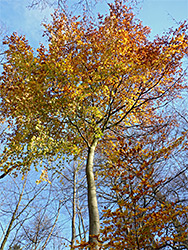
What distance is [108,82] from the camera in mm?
6469

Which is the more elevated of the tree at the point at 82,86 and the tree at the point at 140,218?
the tree at the point at 82,86

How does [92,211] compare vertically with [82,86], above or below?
below

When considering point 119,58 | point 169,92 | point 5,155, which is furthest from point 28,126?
point 169,92

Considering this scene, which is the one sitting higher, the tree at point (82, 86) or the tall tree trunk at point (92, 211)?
the tree at point (82, 86)

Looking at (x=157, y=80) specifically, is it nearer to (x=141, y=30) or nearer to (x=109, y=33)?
(x=109, y=33)

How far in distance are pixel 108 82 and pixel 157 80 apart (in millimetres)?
1734

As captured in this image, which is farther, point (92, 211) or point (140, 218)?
point (92, 211)

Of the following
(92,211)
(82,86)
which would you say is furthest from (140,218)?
(82,86)

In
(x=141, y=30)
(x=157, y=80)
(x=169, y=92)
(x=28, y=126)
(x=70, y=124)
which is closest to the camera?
(x=28, y=126)

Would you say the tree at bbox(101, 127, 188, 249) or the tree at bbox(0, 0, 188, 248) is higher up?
the tree at bbox(0, 0, 188, 248)

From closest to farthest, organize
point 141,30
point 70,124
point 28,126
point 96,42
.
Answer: point 28,126 → point 70,124 → point 96,42 → point 141,30

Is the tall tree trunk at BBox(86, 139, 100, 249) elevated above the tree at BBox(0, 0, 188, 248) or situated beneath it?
situated beneath

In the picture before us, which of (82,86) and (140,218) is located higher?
(82,86)

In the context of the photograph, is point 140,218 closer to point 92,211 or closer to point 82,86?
point 92,211
